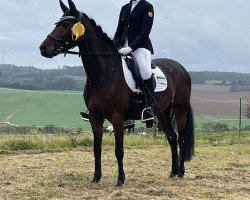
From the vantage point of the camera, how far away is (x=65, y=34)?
7.12m

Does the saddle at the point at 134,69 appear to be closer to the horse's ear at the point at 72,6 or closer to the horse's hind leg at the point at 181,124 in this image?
the horse's ear at the point at 72,6

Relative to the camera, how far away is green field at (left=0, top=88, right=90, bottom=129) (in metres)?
32.6

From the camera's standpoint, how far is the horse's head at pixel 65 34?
6926 millimetres

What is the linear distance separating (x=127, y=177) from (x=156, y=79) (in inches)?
76.0

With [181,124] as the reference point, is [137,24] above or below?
above

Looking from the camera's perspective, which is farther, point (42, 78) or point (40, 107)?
point (42, 78)

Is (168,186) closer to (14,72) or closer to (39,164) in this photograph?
(39,164)

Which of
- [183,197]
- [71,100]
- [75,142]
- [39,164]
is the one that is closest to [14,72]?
[71,100]

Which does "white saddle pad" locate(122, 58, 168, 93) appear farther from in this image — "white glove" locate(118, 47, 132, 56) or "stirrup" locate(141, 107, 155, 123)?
"stirrup" locate(141, 107, 155, 123)

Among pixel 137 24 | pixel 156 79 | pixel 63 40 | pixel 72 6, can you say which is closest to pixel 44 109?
pixel 156 79

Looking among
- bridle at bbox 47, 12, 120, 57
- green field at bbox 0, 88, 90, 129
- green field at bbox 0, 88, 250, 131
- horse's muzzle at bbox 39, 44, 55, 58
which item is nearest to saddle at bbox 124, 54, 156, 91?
bridle at bbox 47, 12, 120, 57

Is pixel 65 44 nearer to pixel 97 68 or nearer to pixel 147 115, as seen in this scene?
pixel 97 68

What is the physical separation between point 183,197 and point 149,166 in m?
3.43

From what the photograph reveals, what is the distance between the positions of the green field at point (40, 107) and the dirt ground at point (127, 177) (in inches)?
729
